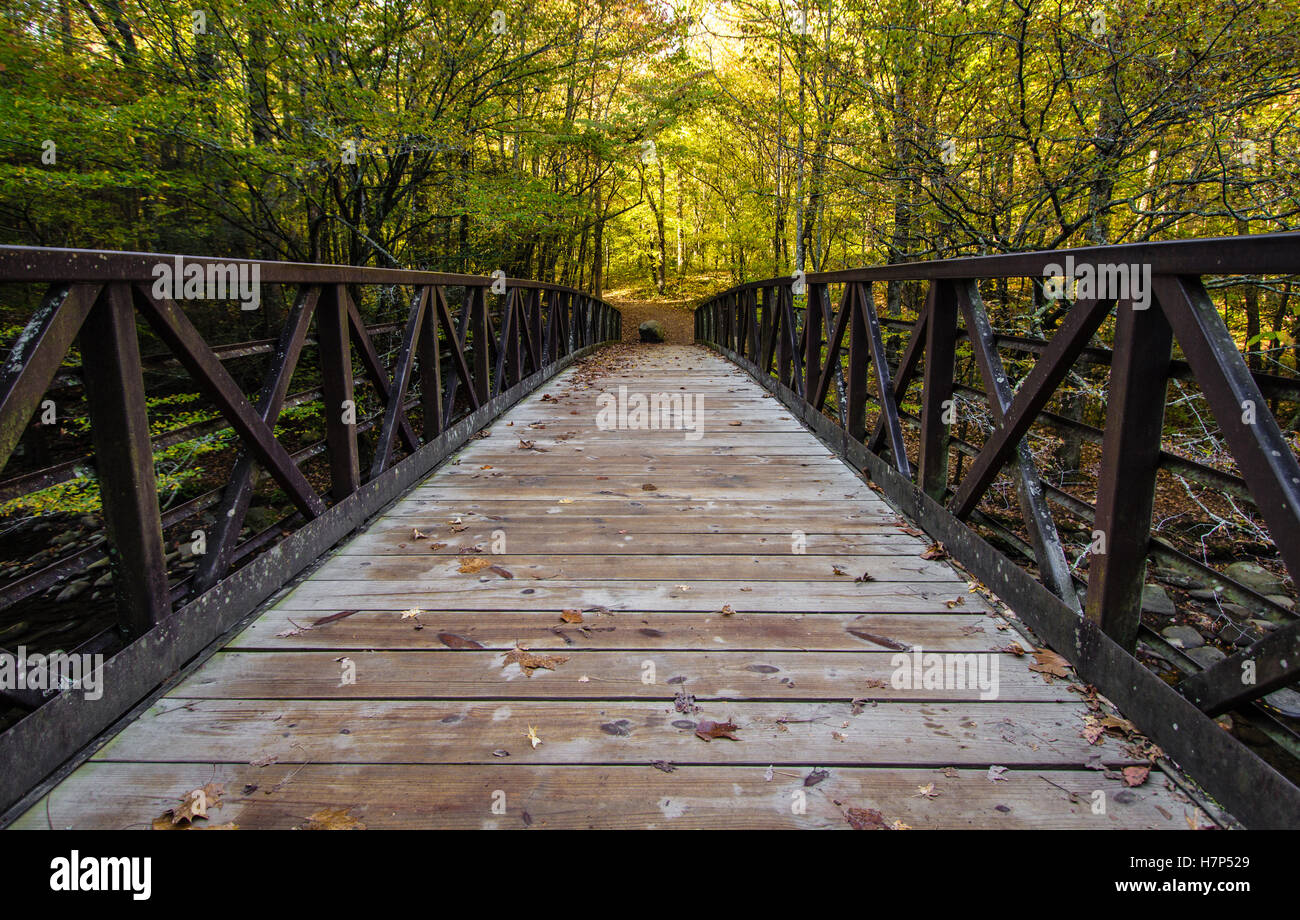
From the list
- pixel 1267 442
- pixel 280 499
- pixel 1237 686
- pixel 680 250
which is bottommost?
pixel 280 499

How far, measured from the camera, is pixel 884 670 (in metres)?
2.09

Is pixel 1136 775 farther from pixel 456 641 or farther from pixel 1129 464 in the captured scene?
pixel 456 641

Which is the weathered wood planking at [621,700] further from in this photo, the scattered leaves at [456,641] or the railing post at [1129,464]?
the railing post at [1129,464]

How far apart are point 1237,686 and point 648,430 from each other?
4.32 m

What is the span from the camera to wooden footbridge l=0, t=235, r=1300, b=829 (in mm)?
1533

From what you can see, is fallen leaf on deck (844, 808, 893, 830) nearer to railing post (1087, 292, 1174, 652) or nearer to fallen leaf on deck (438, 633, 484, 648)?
railing post (1087, 292, 1174, 652)

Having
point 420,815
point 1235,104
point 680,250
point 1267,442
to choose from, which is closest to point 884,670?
point 1267,442

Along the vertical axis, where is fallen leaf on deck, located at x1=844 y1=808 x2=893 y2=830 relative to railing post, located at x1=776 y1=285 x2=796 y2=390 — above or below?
below

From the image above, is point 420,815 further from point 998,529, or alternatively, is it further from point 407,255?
point 407,255

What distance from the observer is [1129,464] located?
6.01 ft

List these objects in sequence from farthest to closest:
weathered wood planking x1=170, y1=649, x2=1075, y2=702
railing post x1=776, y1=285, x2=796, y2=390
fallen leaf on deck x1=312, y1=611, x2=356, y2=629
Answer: railing post x1=776, y1=285, x2=796, y2=390 < fallen leaf on deck x1=312, y1=611, x2=356, y2=629 < weathered wood planking x1=170, y1=649, x2=1075, y2=702

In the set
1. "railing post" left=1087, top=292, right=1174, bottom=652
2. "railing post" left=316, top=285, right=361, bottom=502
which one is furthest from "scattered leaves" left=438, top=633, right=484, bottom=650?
"railing post" left=1087, top=292, right=1174, bottom=652

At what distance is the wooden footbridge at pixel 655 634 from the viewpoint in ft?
5.03

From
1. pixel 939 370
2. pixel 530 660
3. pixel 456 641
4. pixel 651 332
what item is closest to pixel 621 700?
pixel 530 660
